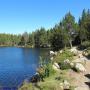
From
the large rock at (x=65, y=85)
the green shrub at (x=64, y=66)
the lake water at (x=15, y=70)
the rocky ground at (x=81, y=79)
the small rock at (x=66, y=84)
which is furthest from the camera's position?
the lake water at (x=15, y=70)

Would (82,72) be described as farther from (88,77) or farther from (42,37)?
(42,37)

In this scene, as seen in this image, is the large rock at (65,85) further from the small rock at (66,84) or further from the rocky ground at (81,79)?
the rocky ground at (81,79)

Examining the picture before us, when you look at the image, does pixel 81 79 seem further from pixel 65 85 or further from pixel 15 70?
pixel 15 70

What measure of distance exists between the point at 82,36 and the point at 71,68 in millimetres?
62216

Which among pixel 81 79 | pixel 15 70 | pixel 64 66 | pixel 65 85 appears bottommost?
pixel 65 85

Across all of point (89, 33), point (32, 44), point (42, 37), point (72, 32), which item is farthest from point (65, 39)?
point (32, 44)

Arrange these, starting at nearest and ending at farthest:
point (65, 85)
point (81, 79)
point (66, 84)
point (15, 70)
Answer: point (65, 85) → point (66, 84) → point (81, 79) → point (15, 70)

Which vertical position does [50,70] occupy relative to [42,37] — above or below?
below

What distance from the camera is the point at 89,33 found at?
81.3 m

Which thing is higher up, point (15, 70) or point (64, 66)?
point (64, 66)

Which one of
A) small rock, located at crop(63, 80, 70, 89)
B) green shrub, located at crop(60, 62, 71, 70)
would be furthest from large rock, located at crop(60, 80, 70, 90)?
green shrub, located at crop(60, 62, 71, 70)

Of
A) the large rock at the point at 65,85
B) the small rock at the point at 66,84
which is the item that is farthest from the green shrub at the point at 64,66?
the large rock at the point at 65,85

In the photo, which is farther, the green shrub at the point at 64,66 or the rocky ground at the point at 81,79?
the green shrub at the point at 64,66

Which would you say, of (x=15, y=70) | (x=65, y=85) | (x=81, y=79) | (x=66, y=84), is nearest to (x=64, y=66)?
(x=81, y=79)
